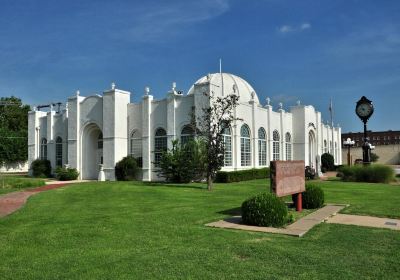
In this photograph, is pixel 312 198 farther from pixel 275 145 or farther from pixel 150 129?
pixel 275 145

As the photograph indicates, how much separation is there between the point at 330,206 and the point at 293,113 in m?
27.0

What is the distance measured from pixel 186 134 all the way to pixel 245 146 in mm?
5438

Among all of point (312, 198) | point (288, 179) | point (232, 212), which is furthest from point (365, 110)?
point (232, 212)

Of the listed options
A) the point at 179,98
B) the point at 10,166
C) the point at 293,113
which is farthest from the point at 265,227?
the point at 10,166

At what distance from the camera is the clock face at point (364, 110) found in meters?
27.9

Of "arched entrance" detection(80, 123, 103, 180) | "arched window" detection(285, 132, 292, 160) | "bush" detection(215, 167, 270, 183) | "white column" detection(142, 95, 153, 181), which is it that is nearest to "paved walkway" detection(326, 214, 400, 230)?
"bush" detection(215, 167, 270, 183)

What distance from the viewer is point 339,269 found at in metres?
5.64

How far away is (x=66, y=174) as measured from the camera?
3067cm

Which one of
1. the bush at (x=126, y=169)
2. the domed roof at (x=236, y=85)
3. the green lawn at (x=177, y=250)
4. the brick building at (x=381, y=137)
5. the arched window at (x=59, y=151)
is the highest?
the domed roof at (x=236, y=85)

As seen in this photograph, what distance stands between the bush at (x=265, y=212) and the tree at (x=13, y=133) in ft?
147

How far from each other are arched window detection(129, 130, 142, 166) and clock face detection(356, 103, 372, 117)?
15921 millimetres

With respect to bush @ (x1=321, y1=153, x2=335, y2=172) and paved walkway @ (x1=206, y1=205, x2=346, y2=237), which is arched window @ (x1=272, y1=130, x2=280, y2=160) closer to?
bush @ (x1=321, y1=153, x2=335, y2=172)

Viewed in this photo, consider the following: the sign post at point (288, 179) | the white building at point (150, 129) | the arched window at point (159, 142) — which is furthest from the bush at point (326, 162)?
the sign post at point (288, 179)

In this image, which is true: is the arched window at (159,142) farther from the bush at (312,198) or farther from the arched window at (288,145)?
the bush at (312,198)
